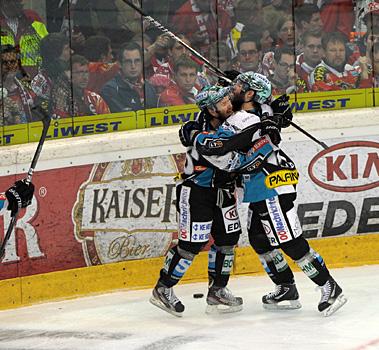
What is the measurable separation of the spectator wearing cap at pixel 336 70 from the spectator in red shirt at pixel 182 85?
2.87 feet

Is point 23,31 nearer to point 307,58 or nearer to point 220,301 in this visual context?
point 307,58

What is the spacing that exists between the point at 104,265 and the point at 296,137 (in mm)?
1581

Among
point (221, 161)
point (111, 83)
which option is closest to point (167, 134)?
point (111, 83)

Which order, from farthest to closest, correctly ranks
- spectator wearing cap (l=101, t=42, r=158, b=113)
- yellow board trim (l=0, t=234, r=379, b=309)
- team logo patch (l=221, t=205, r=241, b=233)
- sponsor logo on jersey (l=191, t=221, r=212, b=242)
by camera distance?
spectator wearing cap (l=101, t=42, r=158, b=113)
yellow board trim (l=0, t=234, r=379, b=309)
team logo patch (l=221, t=205, r=241, b=233)
sponsor logo on jersey (l=191, t=221, r=212, b=242)

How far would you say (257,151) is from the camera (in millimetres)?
5859

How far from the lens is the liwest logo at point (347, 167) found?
24.4 ft

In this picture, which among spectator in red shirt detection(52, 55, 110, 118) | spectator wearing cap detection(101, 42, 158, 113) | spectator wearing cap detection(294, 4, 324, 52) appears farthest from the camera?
spectator wearing cap detection(294, 4, 324, 52)

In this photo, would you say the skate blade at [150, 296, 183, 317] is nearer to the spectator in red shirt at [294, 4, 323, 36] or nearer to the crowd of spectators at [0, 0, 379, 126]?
the crowd of spectators at [0, 0, 379, 126]

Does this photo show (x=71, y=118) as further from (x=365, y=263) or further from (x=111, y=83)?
(x=365, y=263)

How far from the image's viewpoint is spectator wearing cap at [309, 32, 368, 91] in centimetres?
774


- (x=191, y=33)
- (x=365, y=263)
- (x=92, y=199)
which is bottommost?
(x=365, y=263)

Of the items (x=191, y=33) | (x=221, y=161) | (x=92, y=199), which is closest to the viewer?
(x=221, y=161)

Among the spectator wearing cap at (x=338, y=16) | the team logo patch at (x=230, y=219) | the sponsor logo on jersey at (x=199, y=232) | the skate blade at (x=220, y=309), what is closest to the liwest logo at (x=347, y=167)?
the spectator wearing cap at (x=338, y=16)

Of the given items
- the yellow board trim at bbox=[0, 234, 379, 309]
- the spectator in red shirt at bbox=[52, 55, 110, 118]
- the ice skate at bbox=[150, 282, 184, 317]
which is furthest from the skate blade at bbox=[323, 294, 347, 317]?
the spectator in red shirt at bbox=[52, 55, 110, 118]
